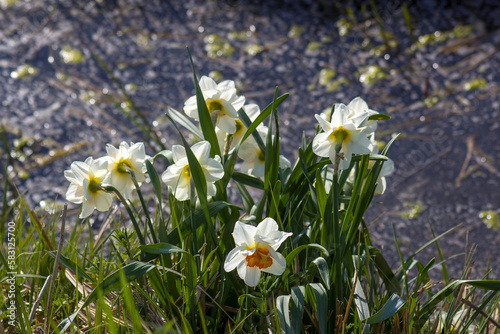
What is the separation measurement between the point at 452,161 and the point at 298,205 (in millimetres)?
1135

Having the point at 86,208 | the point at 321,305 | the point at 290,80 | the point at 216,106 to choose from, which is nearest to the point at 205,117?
the point at 216,106

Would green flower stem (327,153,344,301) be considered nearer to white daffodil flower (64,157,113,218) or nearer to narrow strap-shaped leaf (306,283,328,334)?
narrow strap-shaped leaf (306,283,328,334)

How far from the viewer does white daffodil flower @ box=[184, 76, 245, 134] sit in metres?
0.90

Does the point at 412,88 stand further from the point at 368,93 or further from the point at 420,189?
the point at 420,189

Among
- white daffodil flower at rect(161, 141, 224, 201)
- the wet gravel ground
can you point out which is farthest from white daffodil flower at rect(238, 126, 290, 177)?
the wet gravel ground

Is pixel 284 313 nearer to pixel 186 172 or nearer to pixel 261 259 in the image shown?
pixel 261 259

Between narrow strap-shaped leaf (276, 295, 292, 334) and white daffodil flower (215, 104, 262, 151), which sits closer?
narrow strap-shaped leaf (276, 295, 292, 334)

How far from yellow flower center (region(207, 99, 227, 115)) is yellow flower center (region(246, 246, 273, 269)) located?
0.27 metres

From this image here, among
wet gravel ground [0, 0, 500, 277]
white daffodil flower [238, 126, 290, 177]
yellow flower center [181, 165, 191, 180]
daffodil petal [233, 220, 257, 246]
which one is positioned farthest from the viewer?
wet gravel ground [0, 0, 500, 277]

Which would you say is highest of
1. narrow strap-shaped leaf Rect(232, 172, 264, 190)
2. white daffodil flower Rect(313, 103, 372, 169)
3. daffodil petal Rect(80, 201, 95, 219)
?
white daffodil flower Rect(313, 103, 372, 169)

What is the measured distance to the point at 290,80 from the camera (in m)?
2.27

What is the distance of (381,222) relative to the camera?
1.68m

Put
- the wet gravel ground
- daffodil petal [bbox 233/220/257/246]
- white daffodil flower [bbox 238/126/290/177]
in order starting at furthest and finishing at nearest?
the wet gravel ground < white daffodil flower [bbox 238/126/290/177] < daffodil petal [bbox 233/220/257/246]

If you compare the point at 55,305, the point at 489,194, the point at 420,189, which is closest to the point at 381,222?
the point at 420,189
